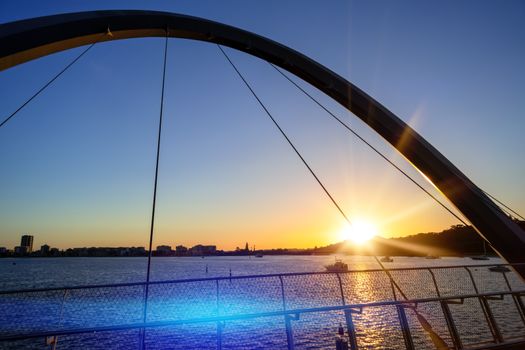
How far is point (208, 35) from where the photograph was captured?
6699 mm

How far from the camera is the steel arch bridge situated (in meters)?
4.44

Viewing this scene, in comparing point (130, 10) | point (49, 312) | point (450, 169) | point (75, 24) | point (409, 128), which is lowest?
point (49, 312)

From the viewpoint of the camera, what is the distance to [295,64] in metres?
7.54

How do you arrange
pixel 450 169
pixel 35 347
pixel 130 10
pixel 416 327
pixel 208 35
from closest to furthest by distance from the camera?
1. pixel 130 10
2. pixel 208 35
3. pixel 450 169
4. pixel 35 347
5. pixel 416 327

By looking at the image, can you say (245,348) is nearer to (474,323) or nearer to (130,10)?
(130,10)

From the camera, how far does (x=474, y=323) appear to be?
1819 centimetres

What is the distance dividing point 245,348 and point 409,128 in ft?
36.8

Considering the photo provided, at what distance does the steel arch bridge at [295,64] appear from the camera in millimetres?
4441

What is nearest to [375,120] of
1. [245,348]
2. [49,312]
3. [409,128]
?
[409,128]

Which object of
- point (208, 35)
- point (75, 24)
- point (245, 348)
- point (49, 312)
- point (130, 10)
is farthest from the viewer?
point (49, 312)

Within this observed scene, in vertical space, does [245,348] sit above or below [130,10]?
below

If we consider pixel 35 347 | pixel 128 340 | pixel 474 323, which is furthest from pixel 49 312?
pixel 474 323

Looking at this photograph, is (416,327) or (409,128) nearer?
(409,128)

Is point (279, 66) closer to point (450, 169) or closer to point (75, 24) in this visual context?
point (75, 24)
